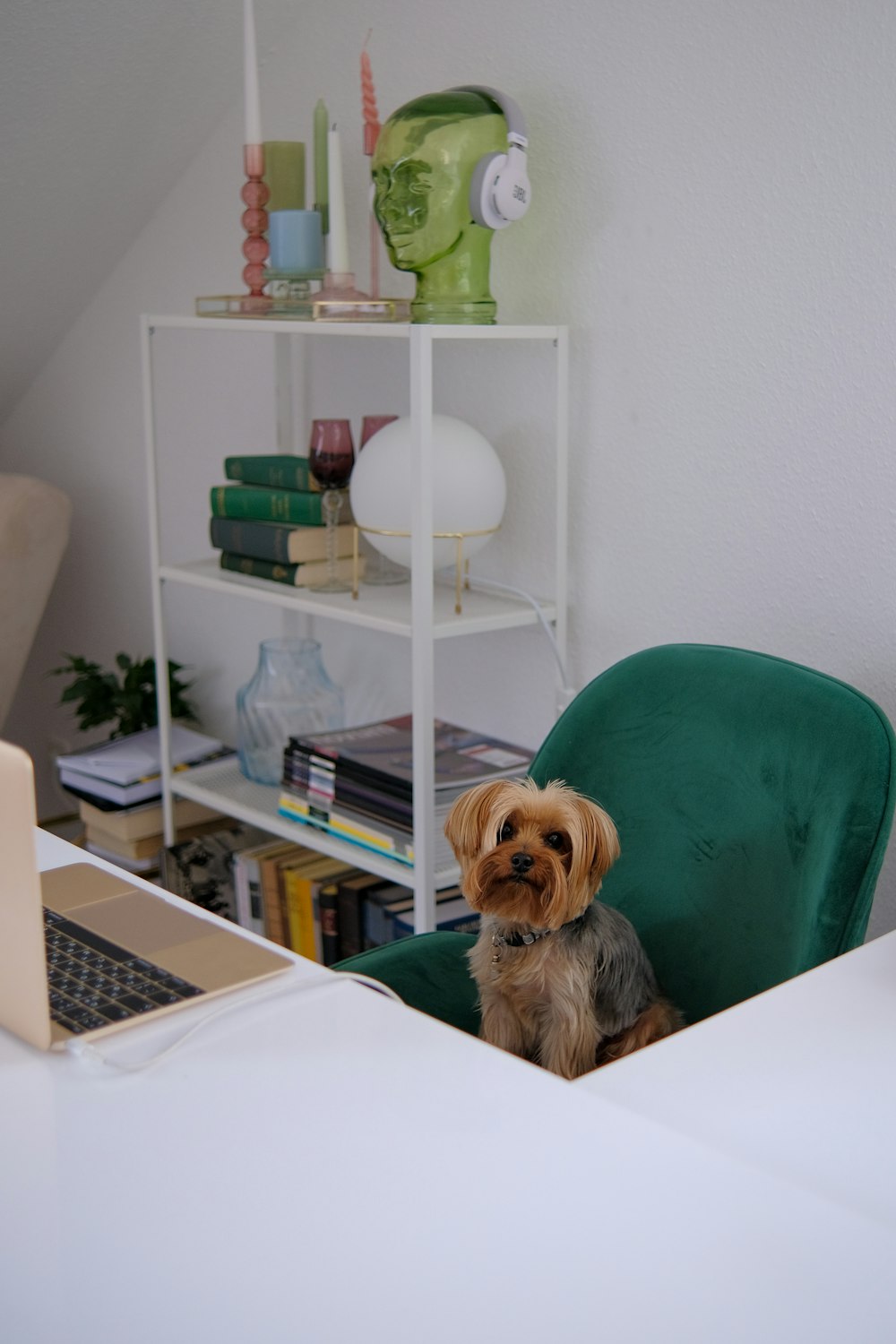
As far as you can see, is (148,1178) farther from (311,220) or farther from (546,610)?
(311,220)

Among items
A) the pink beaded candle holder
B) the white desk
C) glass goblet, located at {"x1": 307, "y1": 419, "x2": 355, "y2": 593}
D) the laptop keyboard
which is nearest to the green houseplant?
glass goblet, located at {"x1": 307, "y1": 419, "x2": 355, "y2": 593}

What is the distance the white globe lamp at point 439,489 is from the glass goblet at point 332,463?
0.12 meters

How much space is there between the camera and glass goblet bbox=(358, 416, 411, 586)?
2.20 m

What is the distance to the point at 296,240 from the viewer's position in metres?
2.20

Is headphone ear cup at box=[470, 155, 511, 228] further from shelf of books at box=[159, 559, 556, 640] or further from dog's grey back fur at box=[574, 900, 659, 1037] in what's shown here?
dog's grey back fur at box=[574, 900, 659, 1037]

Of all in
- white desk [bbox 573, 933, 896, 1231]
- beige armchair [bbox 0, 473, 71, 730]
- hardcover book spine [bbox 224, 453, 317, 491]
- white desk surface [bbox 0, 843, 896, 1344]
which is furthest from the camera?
beige armchair [bbox 0, 473, 71, 730]

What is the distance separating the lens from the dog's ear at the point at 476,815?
136 cm

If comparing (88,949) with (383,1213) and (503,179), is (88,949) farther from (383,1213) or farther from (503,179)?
(503,179)

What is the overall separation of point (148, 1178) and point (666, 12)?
1.68 metres

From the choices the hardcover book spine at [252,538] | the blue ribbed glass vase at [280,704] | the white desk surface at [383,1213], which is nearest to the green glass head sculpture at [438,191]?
the hardcover book spine at [252,538]

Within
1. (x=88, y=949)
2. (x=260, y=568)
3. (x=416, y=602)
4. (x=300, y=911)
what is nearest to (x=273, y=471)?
→ (x=260, y=568)

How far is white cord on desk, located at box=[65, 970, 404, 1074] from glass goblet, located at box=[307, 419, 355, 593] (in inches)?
47.5

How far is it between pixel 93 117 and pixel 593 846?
6.22ft

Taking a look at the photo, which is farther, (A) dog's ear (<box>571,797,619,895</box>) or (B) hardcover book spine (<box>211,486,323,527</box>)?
(B) hardcover book spine (<box>211,486,323,527</box>)
